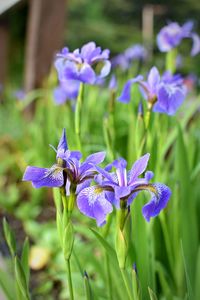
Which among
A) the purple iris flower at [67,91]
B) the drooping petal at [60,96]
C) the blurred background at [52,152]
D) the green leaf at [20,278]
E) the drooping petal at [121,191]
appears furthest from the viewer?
the drooping petal at [60,96]

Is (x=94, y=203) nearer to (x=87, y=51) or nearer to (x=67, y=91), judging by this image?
(x=87, y=51)

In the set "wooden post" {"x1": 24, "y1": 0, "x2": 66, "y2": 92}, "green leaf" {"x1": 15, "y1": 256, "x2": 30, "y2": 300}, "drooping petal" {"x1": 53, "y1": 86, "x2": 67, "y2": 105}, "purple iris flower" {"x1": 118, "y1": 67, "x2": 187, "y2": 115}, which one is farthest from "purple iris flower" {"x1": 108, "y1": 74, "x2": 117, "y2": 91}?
"wooden post" {"x1": 24, "y1": 0, "x2": 66, "y2": 92}

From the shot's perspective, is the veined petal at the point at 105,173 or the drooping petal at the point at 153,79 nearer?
the veined petal at the point at 105,173

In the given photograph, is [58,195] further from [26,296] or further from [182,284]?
[182,284]

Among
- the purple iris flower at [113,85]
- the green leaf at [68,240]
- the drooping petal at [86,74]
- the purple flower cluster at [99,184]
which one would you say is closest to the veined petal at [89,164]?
the purple flower cluster at [99,184]

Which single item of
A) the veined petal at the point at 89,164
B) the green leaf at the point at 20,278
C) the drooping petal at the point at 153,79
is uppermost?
the drooping petal at the point at 153,79

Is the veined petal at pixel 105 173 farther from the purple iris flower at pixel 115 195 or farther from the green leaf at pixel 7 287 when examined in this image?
the green leaf at pixel 7 287

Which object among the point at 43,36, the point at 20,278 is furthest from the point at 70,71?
the point at 43,36

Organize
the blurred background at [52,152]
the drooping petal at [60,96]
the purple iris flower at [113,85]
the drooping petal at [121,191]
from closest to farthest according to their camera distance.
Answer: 1. the drooping petal at [121,191]
2. the blurred background at [52,152]
3. the purple iris flower at [113,85]
4. the drooping petal at [60,96]

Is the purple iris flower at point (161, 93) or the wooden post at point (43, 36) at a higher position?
the wooden post at point (43, 36)

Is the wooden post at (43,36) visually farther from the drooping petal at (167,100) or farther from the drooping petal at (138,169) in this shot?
the drooping petal at (138,169)
